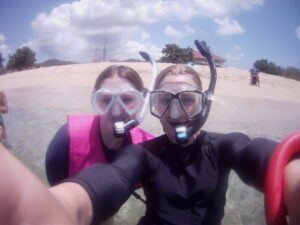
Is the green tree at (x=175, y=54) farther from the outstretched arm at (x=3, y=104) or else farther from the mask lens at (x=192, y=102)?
the mask lens at (x=192, y=102)

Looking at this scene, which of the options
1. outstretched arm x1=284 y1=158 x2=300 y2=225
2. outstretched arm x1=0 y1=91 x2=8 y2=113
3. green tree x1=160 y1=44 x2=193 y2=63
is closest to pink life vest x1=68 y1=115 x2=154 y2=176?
outstretched arm x1=284 y1=158 x2=300 y2=225

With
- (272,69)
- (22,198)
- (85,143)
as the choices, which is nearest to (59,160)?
(85,143)

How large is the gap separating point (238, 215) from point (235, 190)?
2.51 ft

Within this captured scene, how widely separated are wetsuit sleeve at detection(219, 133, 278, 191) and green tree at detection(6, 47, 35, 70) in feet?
156

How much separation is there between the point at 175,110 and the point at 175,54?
35.1 metres

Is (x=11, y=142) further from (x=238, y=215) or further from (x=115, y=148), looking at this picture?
(x=238, y=215)

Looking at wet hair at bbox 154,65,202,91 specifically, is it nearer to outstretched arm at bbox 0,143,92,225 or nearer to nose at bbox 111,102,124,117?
nose at bbox 111,102,124,117

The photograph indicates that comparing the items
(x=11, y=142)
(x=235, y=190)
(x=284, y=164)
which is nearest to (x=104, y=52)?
(x=11, y=142)

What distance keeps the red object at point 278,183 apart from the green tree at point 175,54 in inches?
1314

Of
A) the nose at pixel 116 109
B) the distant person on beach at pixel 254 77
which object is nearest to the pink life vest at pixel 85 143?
the nose at pixel 116 109

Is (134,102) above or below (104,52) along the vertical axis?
below

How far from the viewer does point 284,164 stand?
3.15 ft

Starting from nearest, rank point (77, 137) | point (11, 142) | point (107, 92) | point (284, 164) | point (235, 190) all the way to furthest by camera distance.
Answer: point (284, 164) → point (107, 92) → point (77, 137) → point (235, 190) → point (11, 142)

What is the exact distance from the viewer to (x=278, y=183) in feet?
3.04
